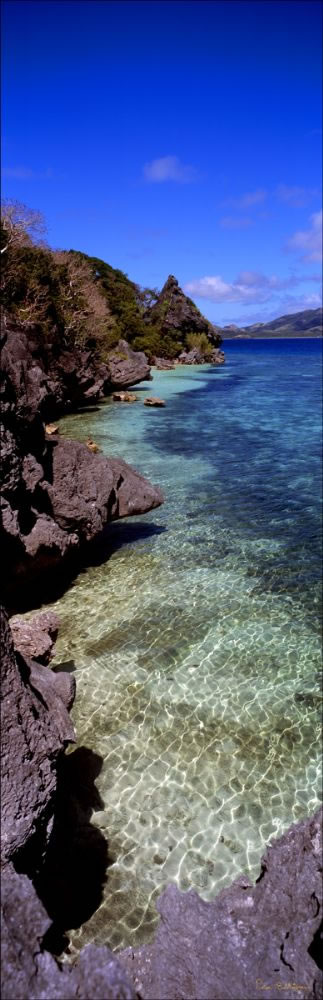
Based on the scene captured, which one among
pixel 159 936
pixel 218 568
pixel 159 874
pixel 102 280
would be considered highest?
pixel 102 280

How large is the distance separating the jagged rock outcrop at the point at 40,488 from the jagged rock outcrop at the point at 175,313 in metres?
74.7

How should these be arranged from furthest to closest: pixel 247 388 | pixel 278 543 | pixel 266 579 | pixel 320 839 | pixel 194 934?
1. pixel 247 388
2. pixel 278 543
3. pixel 266 579
4. pixel 320 839
5. pixel 194 934

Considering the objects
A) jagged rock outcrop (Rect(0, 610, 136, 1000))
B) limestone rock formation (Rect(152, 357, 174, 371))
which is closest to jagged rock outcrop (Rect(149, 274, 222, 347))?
limestone rock formation (Rect(152, 357, 174, 371))

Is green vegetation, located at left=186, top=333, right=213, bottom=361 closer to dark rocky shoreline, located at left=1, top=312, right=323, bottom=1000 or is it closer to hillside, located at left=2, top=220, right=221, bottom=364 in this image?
hillside, located at left=2, top=220, right=221, bottom=364

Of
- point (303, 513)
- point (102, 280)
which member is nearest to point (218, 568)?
point (303, 513)

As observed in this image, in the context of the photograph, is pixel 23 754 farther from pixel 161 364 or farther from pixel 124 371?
pixel 161 364

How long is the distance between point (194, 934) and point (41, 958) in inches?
49.7

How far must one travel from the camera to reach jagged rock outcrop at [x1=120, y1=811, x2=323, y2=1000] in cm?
344

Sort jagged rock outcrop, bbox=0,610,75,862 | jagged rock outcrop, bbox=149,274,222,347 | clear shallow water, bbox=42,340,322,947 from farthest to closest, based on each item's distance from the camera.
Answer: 1. jagged rock outcrop, bbox=149,274,222,347
2. clear shallow water, bbox=42,340,322,947
3. jagged rock outcrop, bbox=0,610,75,862

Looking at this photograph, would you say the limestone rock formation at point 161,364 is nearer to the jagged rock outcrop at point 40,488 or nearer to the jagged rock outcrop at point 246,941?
the jagged rock outcrop at point 40,488

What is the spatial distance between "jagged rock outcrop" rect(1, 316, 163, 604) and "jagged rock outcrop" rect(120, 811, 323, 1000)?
22.4 ft

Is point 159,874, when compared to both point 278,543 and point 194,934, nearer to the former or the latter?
point 194,934

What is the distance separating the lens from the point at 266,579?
12945 millimetres

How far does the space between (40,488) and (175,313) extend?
256 feet
